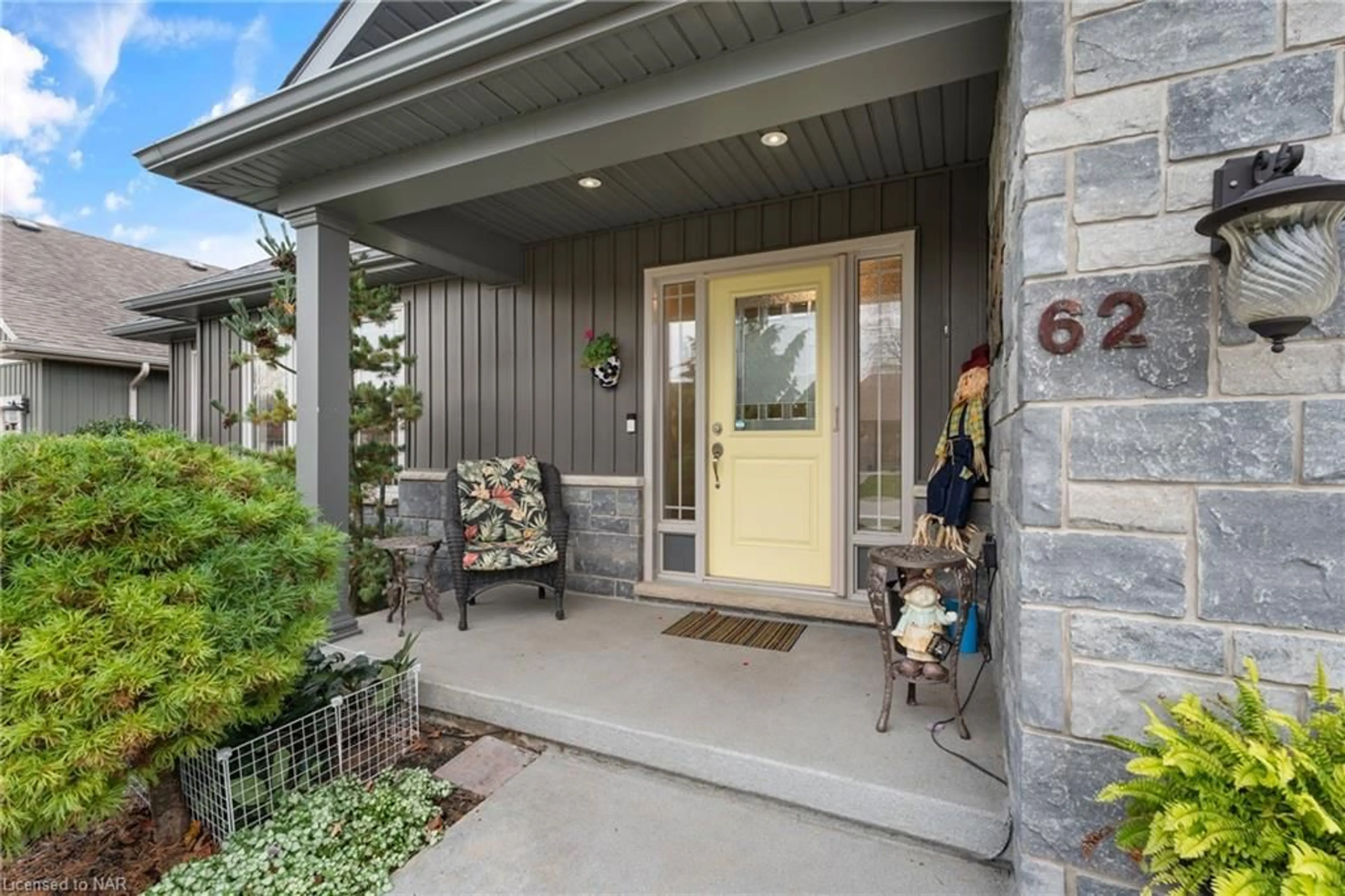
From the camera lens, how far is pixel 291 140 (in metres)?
2.69

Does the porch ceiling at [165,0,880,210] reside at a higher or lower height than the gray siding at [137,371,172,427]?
higher

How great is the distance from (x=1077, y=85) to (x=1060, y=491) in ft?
3.17

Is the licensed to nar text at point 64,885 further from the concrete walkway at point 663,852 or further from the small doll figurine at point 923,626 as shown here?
the small doll figurine at point 923,626

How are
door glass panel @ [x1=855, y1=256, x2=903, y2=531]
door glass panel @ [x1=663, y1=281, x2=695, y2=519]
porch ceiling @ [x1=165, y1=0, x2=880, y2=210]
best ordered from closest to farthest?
porch ceiling @ [x1=165, y1=0, x2=880, y2=210]
door glass panel @ [x1=855, y1=256, x2=903, y2=531]
door glass panel @ [x1=663, y1=281, x2=695, y2=519]

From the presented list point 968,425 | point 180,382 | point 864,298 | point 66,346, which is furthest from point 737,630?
point 66,346

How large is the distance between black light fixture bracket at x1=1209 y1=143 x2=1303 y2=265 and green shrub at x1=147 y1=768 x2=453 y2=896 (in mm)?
2545

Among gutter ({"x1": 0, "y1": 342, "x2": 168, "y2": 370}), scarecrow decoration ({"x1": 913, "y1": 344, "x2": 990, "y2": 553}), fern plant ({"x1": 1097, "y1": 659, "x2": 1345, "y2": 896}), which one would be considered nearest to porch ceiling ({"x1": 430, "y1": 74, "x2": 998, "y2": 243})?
scarecrow decoration ({"x1": 913, "y1": 344, "x2": 990, "y2": 553})

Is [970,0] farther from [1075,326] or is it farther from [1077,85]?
[1075,326]

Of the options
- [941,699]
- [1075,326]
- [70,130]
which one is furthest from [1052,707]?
[70,130]

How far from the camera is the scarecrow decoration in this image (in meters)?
2.65

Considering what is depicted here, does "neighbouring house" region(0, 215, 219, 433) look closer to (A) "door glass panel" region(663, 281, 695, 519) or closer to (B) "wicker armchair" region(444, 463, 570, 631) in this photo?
(B) "wicker armchair" region(444, 463, 570, 631)

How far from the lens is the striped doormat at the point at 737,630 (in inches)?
121

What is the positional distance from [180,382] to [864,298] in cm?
759

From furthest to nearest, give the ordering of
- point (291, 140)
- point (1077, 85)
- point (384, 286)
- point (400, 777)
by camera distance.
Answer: point (384, 286) < point (291, 140) < point (400, 777) < point (1077, 85)
